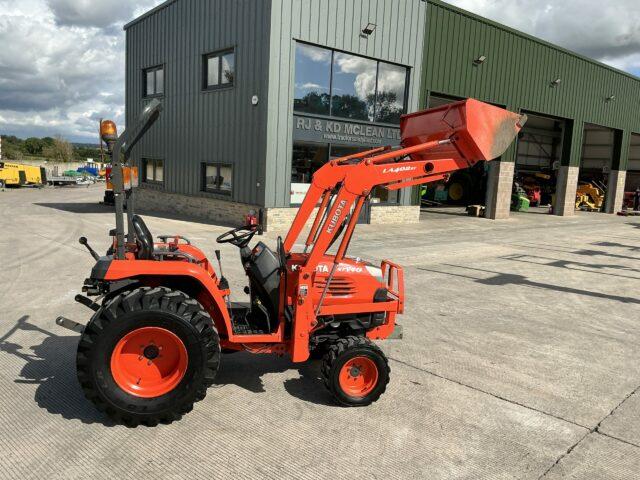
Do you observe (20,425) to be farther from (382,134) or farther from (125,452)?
(382,134)

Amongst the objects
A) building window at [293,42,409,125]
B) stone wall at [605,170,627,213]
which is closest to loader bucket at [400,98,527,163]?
building window at [293,42,409,125]

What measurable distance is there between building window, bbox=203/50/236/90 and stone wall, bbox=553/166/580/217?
56.6 feet

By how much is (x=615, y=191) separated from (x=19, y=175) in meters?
33.4

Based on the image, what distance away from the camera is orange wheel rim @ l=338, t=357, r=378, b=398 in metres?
3.99

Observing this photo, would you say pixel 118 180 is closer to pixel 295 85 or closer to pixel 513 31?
pixel 295 85

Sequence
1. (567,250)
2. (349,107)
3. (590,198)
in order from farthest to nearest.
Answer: (590,198)
(349,107)
(567,250)

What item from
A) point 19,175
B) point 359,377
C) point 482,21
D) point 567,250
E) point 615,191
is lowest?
point 359,377

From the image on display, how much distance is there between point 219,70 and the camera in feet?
51.6

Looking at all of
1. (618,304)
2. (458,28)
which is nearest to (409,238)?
(618,304)

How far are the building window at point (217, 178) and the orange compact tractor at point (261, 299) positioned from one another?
37.4 feet

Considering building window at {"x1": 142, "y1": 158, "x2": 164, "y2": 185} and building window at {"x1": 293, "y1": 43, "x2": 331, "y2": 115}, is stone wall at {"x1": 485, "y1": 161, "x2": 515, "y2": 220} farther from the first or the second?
building window at {"x1": 142, "y1": 158, "x2": 164, "y2": 185}

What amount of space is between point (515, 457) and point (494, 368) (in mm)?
1587

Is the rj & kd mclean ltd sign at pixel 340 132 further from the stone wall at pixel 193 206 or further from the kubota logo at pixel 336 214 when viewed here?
the kubota logo at pixel 336 214

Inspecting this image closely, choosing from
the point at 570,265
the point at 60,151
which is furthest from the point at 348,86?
the point at 60,151
